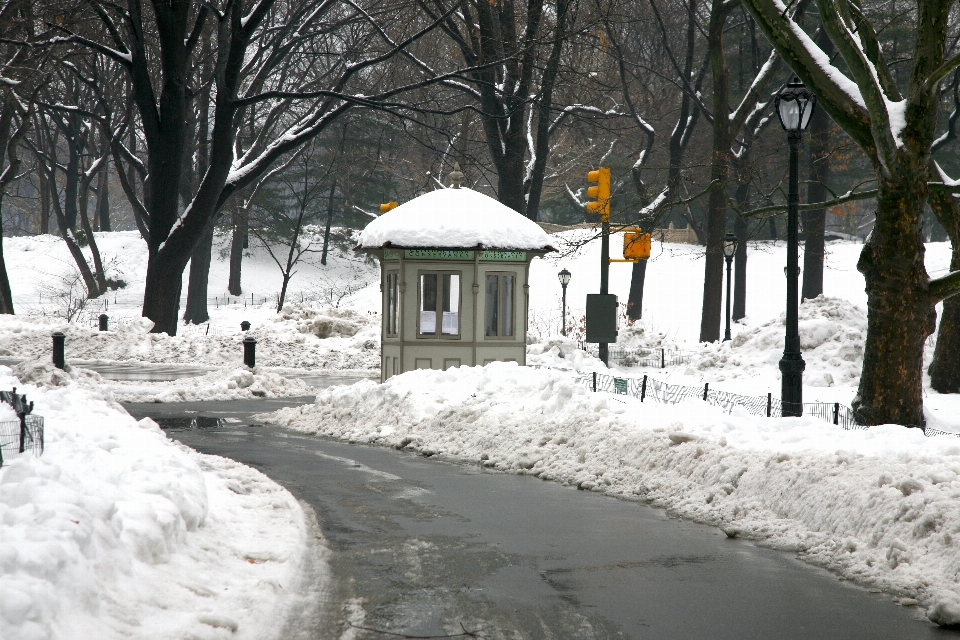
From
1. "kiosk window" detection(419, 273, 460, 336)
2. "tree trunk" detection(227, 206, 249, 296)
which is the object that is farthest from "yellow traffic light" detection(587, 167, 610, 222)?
"tree trunk" detection(227, 206, 249, 296)

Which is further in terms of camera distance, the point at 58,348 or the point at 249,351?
the point at 249,351

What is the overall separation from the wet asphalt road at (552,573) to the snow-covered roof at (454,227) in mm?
8040

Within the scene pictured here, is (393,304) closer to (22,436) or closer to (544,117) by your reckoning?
(22,436)

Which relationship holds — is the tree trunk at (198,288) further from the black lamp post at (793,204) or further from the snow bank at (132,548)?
the snow bank at (132,548)

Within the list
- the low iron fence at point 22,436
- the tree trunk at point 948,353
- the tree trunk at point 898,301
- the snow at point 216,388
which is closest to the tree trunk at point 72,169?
the snow at point 216,388

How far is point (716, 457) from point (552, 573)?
363cm

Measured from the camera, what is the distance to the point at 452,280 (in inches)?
740

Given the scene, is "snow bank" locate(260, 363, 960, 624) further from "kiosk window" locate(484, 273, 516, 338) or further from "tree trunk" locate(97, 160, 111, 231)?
"tree trunk" locate(97, 160, 111, 231)

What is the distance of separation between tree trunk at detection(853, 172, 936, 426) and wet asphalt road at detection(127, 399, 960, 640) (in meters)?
5.45

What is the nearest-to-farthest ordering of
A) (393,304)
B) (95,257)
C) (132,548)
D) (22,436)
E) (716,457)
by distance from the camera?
(132,548) < (22,436) < (716,457) < (393,304) < (95,257)

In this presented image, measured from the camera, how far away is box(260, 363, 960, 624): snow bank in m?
7.23

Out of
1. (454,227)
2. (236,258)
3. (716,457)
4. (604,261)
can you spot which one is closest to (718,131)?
(604,261)

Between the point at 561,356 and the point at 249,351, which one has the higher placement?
the point at 249,351

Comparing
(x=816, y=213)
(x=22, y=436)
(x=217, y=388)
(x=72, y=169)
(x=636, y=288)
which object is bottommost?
(x=217, y=388)
